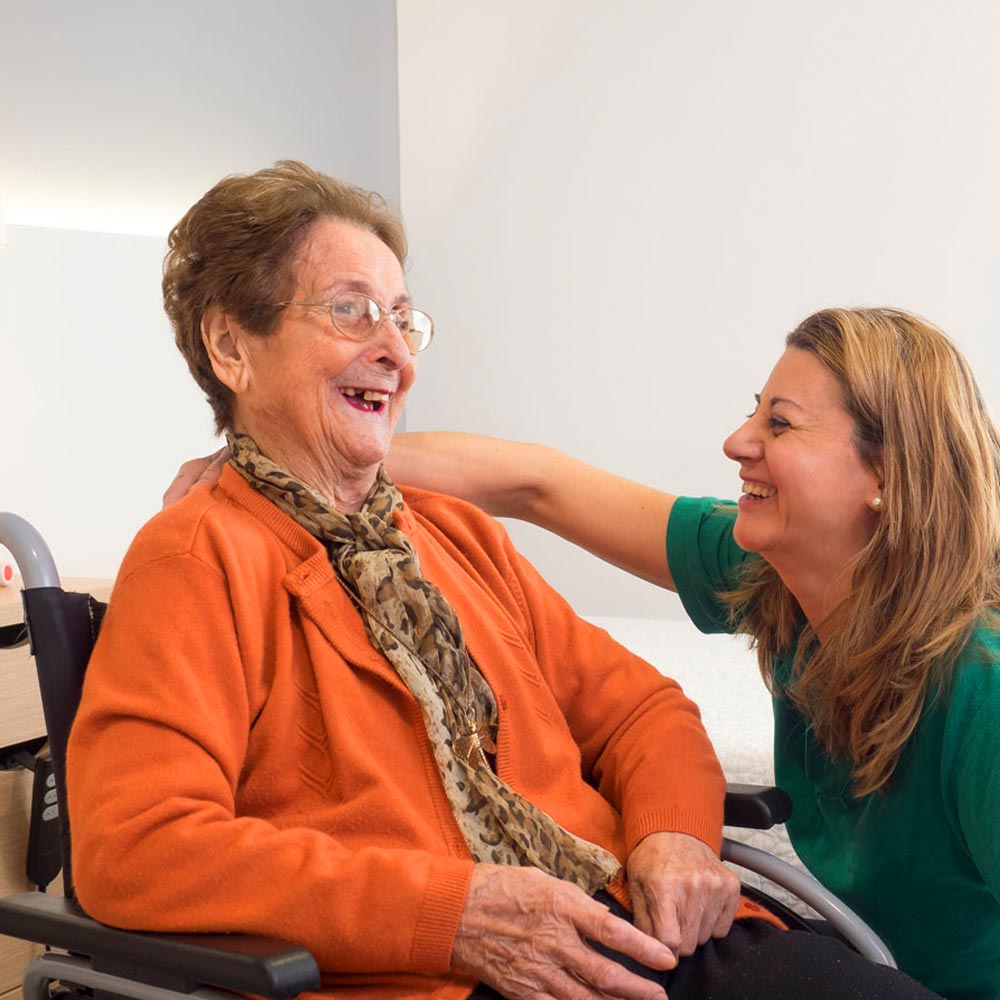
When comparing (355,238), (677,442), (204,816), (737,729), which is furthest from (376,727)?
(677,442)

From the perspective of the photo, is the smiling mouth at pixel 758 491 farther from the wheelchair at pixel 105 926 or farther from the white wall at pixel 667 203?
the white wall at pixel 667 203

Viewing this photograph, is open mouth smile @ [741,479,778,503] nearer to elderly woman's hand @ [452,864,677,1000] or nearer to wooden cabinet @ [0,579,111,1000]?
elderly woman's hand @ [452,864,677,1000]

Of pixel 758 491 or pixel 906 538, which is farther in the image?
pixel 758 491

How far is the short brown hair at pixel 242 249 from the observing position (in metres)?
1.42

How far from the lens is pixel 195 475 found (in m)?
1.55

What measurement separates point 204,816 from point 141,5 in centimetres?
313

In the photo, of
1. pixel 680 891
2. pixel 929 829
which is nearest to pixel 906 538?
pixel 929 829

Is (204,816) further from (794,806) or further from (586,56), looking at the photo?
(586,56)

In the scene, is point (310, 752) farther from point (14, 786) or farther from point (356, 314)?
point (14, 786)

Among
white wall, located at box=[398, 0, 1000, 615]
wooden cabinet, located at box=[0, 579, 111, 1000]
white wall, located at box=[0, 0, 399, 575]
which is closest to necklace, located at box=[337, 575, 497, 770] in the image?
wooden cabinet, located at box=[0, 579, 111, 1000]

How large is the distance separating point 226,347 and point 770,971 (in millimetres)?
989

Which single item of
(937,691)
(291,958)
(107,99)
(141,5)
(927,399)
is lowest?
(291,958)

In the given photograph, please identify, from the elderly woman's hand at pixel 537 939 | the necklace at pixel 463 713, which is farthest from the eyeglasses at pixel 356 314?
the elderly woman's hand at pixel 537 939

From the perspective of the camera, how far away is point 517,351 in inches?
158
